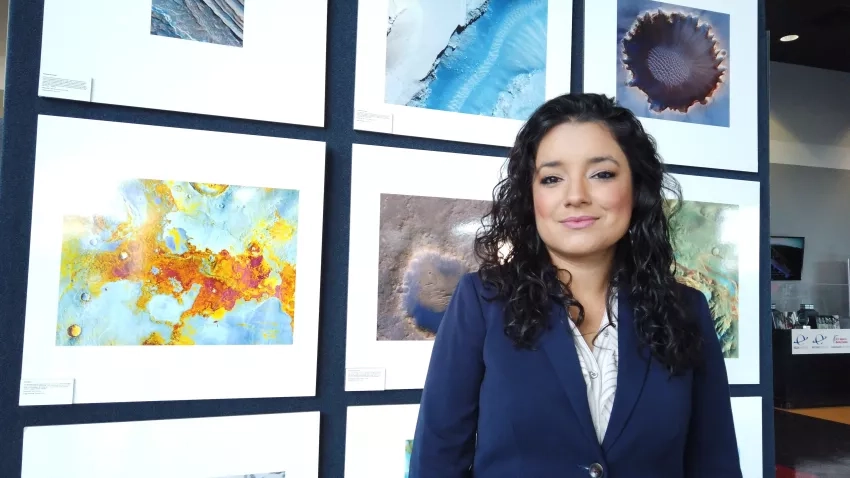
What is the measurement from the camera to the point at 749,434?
2041 mm

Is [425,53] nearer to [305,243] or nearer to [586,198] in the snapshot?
[305,243]

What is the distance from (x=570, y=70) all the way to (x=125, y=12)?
55.0 inches

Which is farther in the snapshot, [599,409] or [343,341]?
[343,341]

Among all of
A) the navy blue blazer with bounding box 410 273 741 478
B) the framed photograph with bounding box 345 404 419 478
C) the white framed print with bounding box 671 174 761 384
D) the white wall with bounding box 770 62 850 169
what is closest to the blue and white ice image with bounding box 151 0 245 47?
the navy blue blazer with bounding box 410 273 741 478

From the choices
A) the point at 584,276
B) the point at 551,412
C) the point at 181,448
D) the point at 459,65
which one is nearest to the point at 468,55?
the point at 459,65

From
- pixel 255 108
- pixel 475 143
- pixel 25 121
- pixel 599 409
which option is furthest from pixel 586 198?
pixel 25 121

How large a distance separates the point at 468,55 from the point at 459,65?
5 centimetres

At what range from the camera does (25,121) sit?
1.43 m

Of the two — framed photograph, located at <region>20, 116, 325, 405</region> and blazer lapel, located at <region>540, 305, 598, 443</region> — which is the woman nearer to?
blazer lapel, located at <region>540, 305, 598, 443</region>

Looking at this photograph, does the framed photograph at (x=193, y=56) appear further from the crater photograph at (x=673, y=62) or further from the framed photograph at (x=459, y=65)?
the crater photograph at (x=673, y=62)

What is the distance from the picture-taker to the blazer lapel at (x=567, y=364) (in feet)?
3.33

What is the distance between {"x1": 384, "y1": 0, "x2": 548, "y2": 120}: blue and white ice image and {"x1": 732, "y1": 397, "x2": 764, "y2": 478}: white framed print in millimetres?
1365

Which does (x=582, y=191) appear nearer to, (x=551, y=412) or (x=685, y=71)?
(x=551, y=412)

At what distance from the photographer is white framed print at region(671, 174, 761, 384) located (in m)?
2.06
